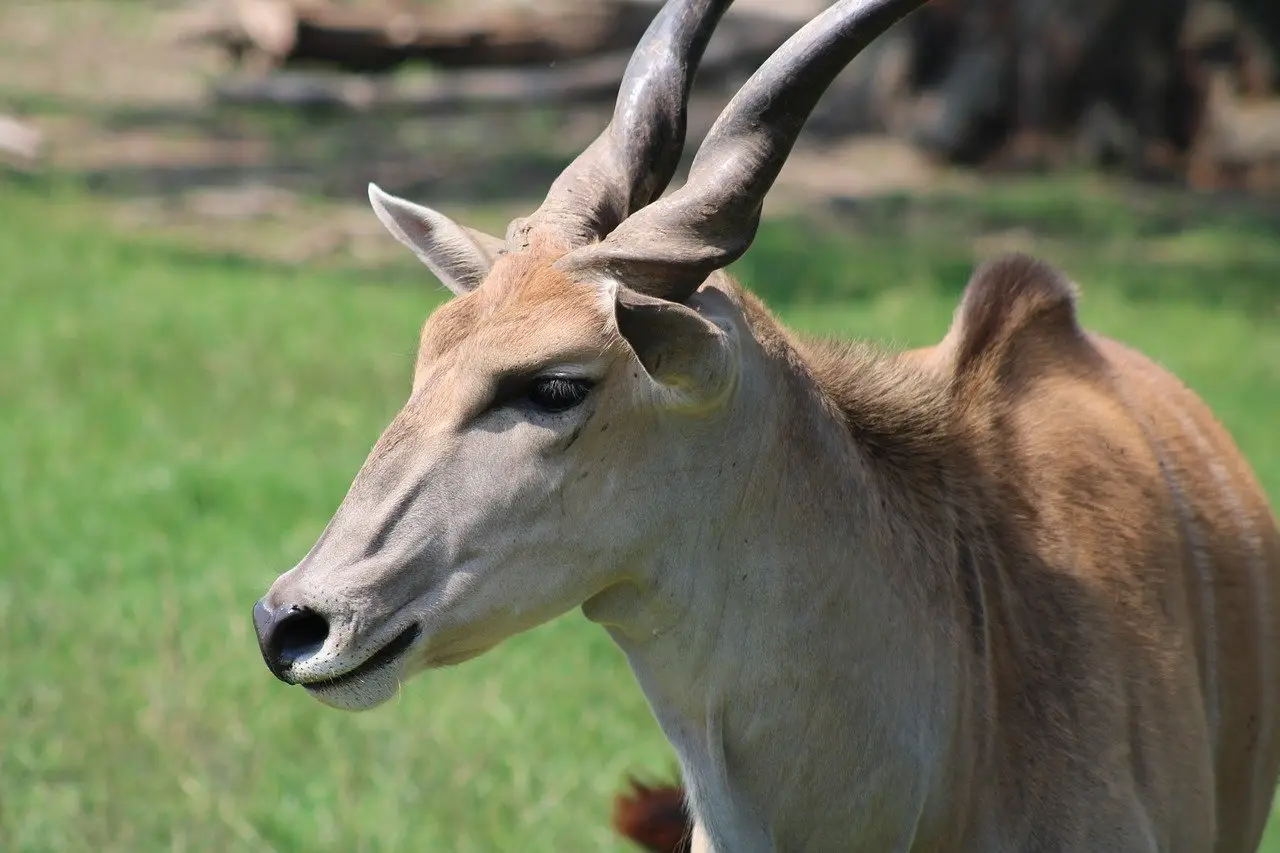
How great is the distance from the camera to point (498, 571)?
308 centimetres

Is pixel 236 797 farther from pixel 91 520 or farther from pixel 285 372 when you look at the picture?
pixel 285 372

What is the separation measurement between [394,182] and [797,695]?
12.0 metres

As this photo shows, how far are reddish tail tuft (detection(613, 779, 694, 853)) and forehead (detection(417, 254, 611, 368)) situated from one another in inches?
65.4

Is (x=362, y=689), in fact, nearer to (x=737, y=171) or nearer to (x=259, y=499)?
(x=737, y=171)

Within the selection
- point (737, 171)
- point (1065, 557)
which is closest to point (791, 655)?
point (1065, 557)

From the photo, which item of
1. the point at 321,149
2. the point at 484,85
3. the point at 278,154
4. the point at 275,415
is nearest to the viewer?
the point at 275,415

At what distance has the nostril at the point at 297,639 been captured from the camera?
2965 millimetres

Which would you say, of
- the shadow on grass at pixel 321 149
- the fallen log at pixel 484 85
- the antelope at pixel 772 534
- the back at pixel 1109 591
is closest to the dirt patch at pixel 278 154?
the shadow on grass at pixel 321 149

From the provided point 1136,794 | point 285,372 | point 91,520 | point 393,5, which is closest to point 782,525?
point 1136,794

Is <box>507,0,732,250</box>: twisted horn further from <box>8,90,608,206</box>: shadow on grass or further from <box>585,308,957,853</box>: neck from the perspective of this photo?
<box>8,90,608,206</box>: shadow on grass

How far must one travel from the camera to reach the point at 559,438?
10.1 feet

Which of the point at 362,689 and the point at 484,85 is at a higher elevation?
the point at 362,689

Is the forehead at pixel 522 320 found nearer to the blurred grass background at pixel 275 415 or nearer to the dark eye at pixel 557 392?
the dark eye at pixel 557 392

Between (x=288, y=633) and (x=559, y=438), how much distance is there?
564 mm
